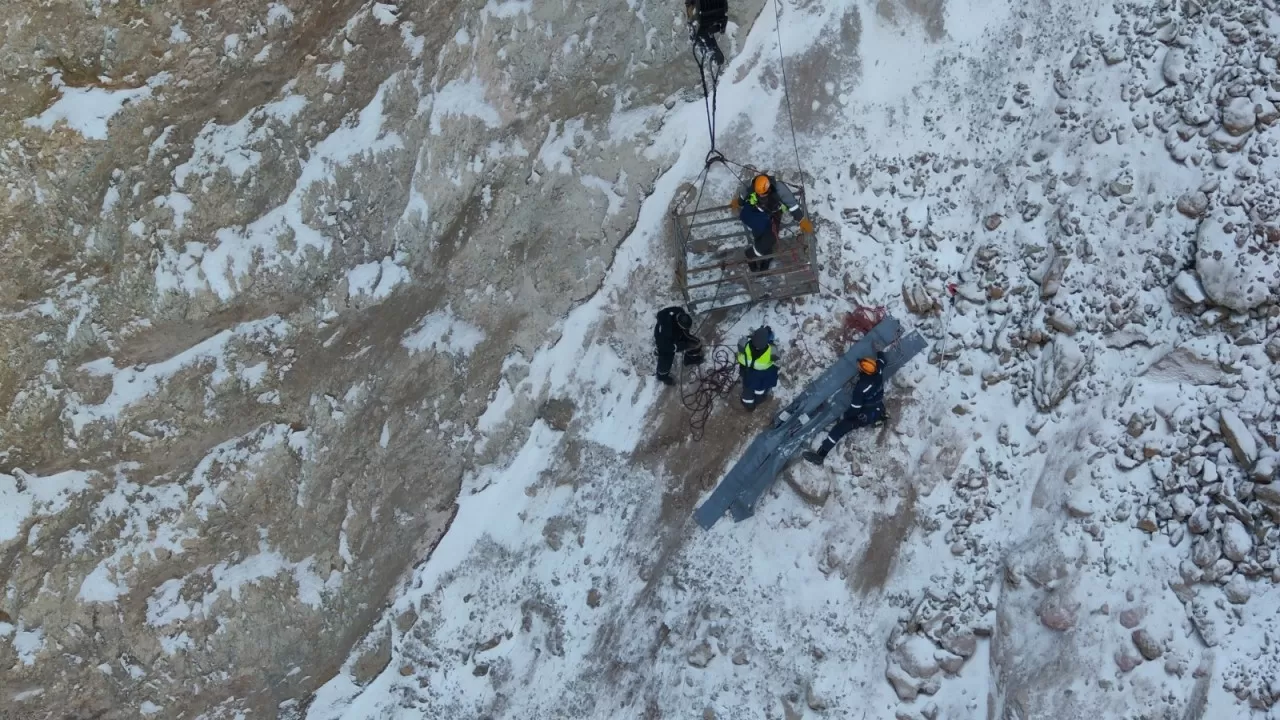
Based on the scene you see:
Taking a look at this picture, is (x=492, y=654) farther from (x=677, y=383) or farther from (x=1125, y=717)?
(x=1125, y=717)

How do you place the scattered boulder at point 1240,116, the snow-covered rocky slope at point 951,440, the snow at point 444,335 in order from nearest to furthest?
the snow-covered rocky slope at point 951,440
the scattered boulder at point 1240,116
the snow at point 444,335

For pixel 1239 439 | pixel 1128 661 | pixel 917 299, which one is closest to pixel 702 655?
pixel 1128 661

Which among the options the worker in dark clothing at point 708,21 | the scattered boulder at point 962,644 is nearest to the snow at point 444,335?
the worker in dark clothing at point 708,21

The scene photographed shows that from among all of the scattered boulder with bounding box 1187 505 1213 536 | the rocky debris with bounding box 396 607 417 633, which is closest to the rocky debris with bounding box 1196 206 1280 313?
the scattered boulder with bounding box 1187 505 1213 536

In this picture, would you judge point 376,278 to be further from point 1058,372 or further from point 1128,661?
point 1128,661

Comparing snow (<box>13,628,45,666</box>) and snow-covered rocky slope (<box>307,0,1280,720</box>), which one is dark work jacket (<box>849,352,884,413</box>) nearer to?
snow-covered rocky slope (<box>307,0,1280,720</box>)

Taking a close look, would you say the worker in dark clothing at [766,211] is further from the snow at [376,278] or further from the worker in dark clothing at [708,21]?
the snow at [376,278]

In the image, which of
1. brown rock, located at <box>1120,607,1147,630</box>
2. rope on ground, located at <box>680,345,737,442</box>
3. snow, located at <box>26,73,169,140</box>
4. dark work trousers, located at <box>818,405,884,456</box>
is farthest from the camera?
rope on ground, located at <box>680,345,737,442</box>
